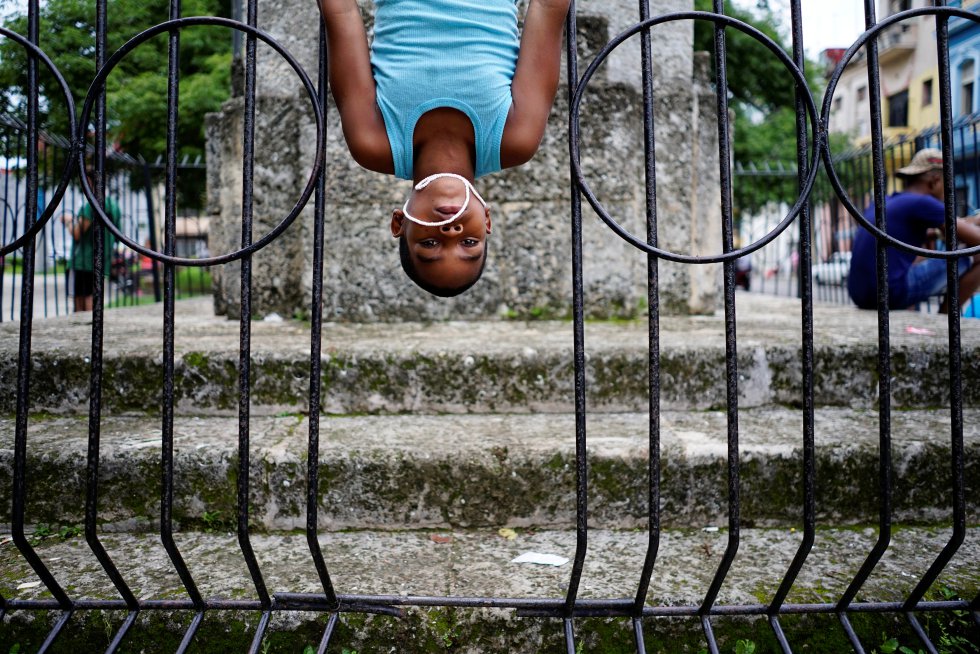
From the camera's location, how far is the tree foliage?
870 cm

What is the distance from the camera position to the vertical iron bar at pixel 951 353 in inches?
59.6

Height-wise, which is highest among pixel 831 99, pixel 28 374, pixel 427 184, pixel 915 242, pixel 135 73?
pixel 135 73

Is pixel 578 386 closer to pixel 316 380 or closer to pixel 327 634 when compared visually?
pixel 316 380

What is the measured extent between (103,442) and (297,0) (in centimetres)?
280

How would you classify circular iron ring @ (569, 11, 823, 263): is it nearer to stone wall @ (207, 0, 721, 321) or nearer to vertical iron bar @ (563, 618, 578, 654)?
vertical iron bar @ (563, 618, 578, 654)

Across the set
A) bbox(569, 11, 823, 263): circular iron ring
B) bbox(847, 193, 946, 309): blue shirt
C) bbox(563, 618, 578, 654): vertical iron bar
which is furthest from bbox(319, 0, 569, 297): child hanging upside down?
bbox(847, 193, 946, 309): blue shirt

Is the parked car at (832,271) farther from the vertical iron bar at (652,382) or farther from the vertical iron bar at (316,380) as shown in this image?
A: the vertical iron bar at (316,380)

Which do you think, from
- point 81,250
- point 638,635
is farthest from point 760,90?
point 638,635

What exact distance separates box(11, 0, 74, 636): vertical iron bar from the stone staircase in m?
0.13

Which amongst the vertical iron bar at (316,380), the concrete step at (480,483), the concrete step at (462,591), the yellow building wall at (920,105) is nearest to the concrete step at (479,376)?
the concrete step at (480,483)

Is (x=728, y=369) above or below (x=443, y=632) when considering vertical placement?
above

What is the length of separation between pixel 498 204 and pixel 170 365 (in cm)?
221

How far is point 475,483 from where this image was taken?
6.55 ft

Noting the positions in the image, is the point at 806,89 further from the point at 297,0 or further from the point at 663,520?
the point at 297,0
